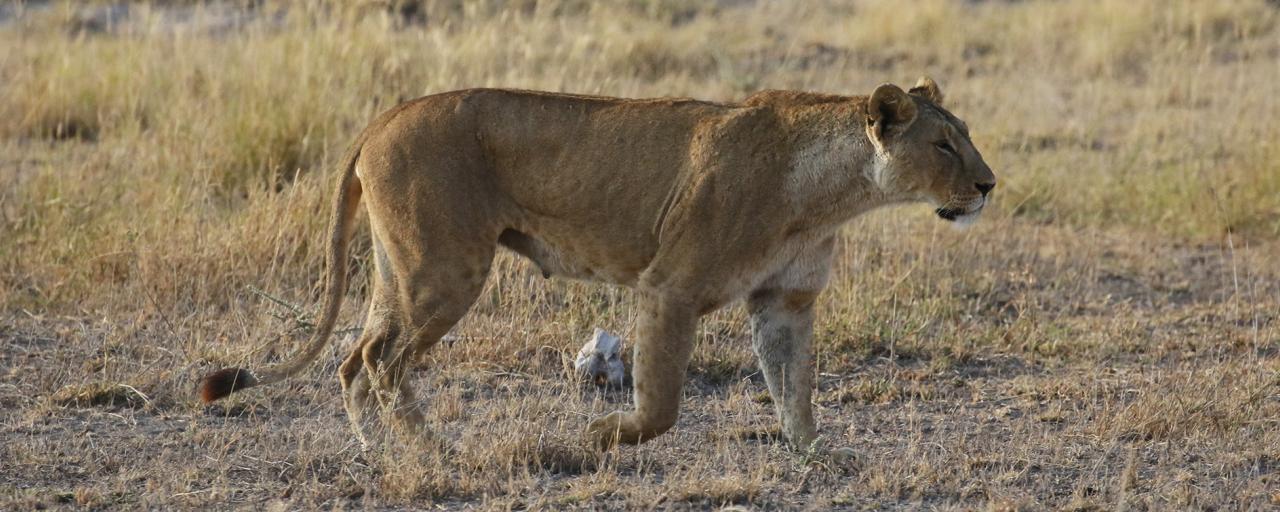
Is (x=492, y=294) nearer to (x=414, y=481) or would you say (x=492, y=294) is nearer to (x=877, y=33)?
(x=414, y=481)

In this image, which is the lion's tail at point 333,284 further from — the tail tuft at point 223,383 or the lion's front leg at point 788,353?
the lion's front leg at point 788,353

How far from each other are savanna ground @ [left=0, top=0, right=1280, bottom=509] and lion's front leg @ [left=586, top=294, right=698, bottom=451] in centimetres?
21

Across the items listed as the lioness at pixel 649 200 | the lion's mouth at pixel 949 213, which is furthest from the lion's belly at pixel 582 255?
the lion's mouth at pixel 949 213

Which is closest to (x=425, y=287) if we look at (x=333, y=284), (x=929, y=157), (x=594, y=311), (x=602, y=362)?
(x=333, y=284)

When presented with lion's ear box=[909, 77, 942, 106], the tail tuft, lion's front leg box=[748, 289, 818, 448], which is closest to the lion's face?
lion's ear box=[909, 77, 942, 106]

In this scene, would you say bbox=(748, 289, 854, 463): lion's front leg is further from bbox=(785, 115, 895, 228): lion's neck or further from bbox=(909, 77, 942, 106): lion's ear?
bbox=(909, 77, 942, 106): lion's ear

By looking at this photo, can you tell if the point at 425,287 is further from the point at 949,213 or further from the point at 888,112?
the point at 949,213

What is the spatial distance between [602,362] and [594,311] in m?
0.64

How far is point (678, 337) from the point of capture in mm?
5160

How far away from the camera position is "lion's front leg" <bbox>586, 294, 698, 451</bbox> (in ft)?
16.9

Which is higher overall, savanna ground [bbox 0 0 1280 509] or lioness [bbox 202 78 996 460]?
lioness [bbox 202 78 996 460]

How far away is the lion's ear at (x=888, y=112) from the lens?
5.19m

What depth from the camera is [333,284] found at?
221 inches

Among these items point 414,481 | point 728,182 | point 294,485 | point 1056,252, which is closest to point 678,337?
point 728,182
